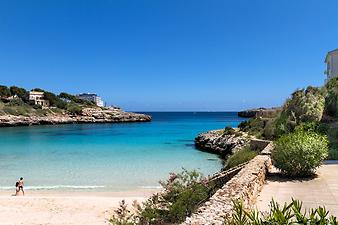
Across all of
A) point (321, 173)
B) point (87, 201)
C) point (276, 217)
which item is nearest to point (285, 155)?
point (321, 173)

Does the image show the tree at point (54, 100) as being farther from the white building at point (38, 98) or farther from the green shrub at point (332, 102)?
the green shrub at point (332, 102)

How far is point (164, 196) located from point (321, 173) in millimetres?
5900

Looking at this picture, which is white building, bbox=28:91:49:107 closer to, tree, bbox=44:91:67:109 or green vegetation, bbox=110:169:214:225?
tree, bbox=44:91:67:109

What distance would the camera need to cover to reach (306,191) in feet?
31.4

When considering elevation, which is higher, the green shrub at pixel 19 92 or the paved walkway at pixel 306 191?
the green shrub at pixel 19 92

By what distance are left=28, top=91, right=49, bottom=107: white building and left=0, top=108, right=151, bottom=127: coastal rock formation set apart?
502 inches

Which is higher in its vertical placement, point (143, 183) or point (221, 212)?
point (221, 212)

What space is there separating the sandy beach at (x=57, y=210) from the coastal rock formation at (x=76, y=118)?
277 feet

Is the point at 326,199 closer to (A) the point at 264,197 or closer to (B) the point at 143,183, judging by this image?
(A) the point at 264,197

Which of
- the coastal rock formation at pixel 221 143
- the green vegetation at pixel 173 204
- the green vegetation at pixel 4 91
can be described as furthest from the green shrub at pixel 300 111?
the green vegetation at pixel 4 91

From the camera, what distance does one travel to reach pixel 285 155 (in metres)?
11.4

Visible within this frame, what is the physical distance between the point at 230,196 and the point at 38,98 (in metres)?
130

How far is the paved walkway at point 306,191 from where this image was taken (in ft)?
27.1

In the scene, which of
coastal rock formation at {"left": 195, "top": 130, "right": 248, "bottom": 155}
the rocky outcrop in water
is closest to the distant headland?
the rocky outcrop in water
